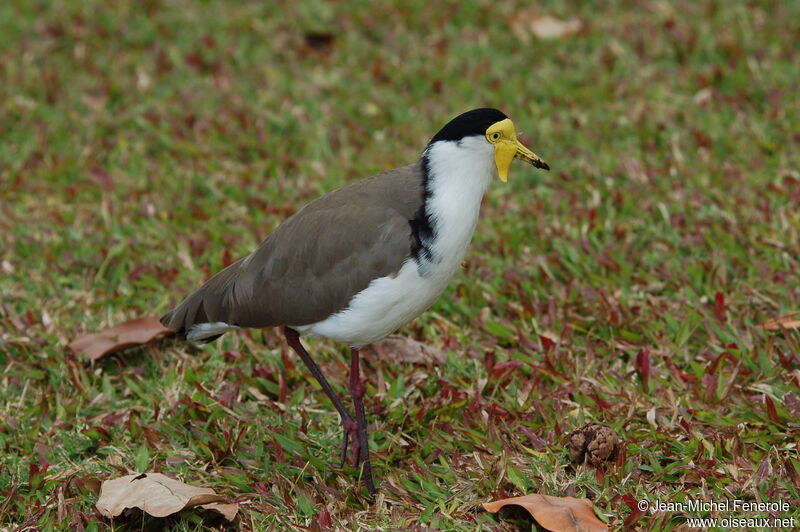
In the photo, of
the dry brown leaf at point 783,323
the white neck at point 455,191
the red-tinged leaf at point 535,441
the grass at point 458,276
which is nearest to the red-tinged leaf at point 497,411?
the grass at point 458,276

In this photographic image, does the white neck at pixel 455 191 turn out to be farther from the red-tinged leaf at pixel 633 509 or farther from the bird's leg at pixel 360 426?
the red-tinged leaf at pixel 633 509

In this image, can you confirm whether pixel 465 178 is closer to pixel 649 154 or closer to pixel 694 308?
pixel 694 308

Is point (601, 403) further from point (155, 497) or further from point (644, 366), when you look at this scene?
point (155, 497)

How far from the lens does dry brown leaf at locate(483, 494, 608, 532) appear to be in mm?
3289

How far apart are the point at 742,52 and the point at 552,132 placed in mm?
1500

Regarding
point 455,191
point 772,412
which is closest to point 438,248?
point 455,191

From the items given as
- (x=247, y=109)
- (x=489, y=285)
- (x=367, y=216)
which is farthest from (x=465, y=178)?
(x=247, y=109)

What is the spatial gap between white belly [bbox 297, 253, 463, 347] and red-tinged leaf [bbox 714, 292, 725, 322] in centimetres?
146

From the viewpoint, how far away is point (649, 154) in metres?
5.95

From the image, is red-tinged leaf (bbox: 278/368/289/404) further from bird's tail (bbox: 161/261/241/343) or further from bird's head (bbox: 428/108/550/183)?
bird's head (bbox: 428/108/550/183)

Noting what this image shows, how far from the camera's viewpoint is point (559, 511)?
10.9 ft

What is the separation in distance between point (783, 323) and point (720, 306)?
0.90 feet

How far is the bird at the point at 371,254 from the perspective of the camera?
3.60 m

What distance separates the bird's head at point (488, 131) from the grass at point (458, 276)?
1.02m
